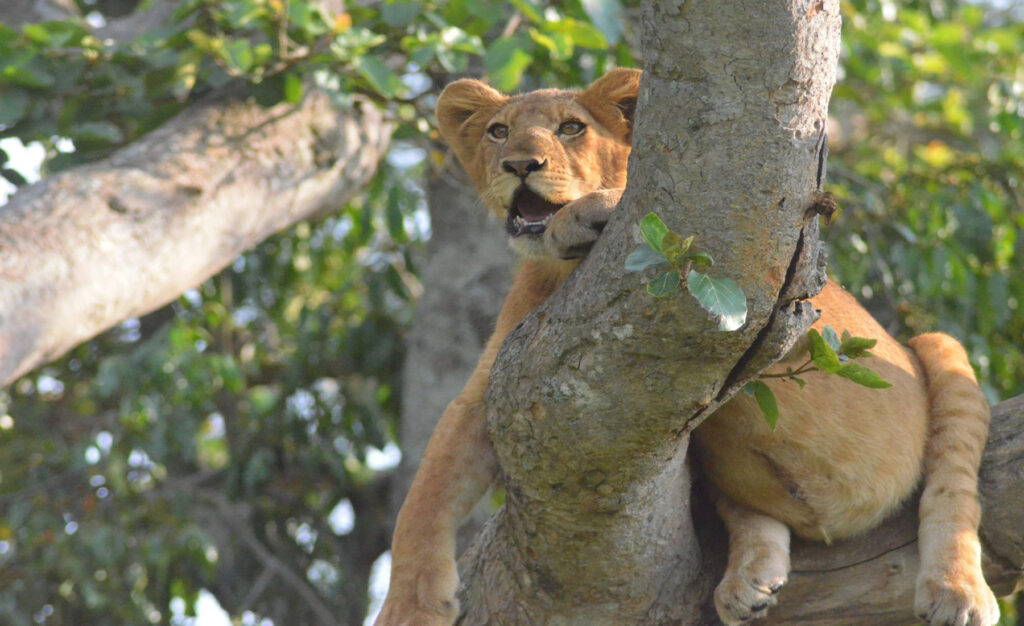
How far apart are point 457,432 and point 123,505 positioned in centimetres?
403

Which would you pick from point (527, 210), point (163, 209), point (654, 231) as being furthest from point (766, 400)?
point (163, 209)

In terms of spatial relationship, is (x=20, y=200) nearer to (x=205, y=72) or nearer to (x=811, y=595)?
(x=205, y=72)

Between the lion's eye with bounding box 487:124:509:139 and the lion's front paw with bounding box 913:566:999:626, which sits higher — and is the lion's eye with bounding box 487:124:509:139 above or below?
above

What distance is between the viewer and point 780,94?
2.31 metres

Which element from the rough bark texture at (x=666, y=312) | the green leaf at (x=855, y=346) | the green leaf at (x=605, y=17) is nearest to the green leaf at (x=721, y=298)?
the rough bark texture at (x=666, y=312)

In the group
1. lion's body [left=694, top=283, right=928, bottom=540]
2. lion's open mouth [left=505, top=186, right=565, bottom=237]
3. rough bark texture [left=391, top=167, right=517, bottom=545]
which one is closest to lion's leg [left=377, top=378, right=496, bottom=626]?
lion's open mouth [left=505, top=186, right=565, bottom=237]

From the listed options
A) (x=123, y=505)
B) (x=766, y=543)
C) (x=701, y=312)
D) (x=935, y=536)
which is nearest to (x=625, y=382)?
(x=701, y=312)

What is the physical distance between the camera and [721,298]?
2.25m

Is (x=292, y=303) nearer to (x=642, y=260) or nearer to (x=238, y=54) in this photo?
(x=238, y=54)

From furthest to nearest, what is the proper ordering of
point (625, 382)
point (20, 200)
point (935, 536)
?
point (20, 200) → point (935, 536) → point (625, 382)

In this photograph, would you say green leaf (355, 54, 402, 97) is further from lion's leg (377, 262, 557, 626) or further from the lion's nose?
lion's leg (377, 262, 557, 626)

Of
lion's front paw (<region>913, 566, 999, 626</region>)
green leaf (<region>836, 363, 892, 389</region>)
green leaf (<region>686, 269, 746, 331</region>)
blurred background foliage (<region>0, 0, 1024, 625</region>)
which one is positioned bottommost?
blurred background foliage (<region>0, 0, 1024, 625</region>)

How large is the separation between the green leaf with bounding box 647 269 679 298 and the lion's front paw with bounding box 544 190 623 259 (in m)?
0.55

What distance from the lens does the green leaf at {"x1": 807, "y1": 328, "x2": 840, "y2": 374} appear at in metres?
2.60
